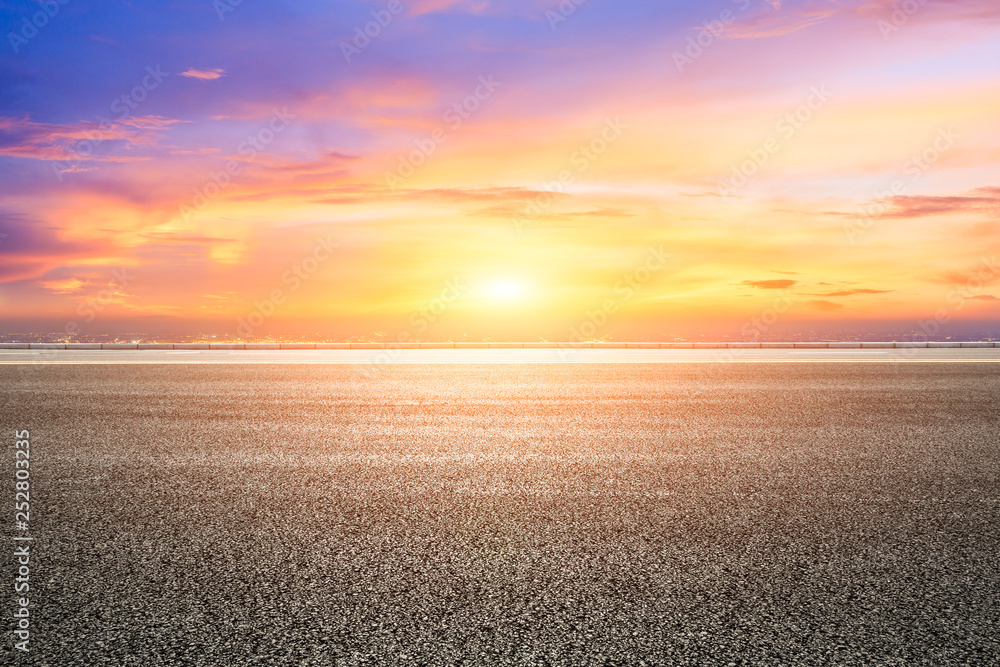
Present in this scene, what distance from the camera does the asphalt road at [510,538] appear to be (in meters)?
3.17

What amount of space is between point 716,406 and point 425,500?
263 inches

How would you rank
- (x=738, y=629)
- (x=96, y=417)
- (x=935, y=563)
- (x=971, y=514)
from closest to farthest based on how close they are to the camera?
(x=738, y=629), (x=935, y=563), (x=971, y=514), (x=96, y=417)

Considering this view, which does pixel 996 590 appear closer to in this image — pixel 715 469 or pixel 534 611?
pixel 534 611

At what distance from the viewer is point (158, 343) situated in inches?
1150

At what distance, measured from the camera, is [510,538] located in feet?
14.8

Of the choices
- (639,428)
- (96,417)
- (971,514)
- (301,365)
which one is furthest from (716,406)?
(301,365)

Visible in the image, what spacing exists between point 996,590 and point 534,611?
245cm

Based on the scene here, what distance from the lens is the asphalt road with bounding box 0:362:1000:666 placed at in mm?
3166

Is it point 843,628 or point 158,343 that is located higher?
point 158,343

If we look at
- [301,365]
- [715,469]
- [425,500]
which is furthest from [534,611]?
[301,365]

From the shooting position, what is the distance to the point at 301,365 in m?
19.3

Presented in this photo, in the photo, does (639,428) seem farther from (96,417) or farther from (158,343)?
(158,343)

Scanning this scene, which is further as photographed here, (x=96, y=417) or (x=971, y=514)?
(x=96, y=417)

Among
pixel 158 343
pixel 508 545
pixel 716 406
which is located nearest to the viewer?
pixel 508 545
